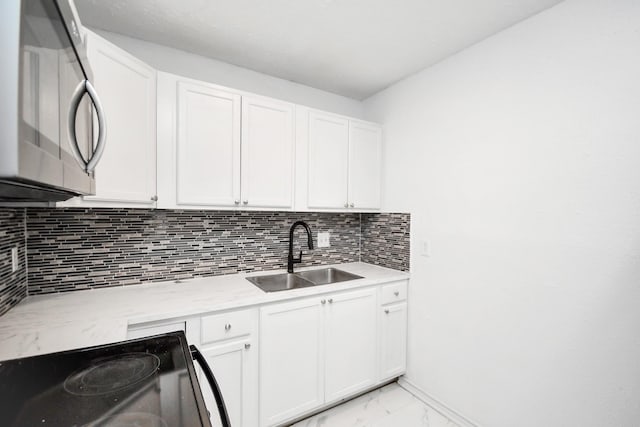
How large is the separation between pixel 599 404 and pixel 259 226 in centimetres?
217

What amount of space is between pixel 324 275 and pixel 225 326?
1.09m

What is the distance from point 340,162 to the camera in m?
2.36

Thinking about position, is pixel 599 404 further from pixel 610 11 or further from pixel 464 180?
pixel 610 11

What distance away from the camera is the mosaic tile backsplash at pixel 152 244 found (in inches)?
61.4

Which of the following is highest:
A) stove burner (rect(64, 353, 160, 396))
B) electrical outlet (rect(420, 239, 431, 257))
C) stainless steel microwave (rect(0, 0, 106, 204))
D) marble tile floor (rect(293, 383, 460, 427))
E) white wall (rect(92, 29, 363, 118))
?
white wall (rect(92, 29, 363, 118))

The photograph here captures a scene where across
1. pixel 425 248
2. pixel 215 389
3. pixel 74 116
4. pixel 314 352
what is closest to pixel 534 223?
pixel 425 248

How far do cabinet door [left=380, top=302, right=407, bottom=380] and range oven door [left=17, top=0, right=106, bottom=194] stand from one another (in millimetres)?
2056

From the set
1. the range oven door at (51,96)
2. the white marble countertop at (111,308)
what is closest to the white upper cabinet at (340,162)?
the white marble countertop at (111,308)

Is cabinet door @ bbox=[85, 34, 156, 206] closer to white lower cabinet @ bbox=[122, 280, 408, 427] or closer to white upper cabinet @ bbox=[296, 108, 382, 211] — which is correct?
white lower cabinet @ bbox=[122, 280, 408, 427]

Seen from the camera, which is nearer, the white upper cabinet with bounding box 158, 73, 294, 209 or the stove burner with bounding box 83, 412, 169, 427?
the stove burner with bounding box 83, 412, 169, 427

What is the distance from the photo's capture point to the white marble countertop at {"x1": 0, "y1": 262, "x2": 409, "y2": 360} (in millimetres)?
1061

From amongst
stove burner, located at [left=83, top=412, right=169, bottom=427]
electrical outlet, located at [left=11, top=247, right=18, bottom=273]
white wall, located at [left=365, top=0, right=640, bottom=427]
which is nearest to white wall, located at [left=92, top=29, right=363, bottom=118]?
white wall, located at [left=365, top=0, right=640, bottom=427]

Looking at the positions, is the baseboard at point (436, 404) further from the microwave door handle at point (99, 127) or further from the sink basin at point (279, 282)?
the microwave door handle at point (99, 127)

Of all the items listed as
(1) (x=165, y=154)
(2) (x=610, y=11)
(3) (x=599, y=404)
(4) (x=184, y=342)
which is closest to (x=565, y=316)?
(3) (x=599, y=404)
